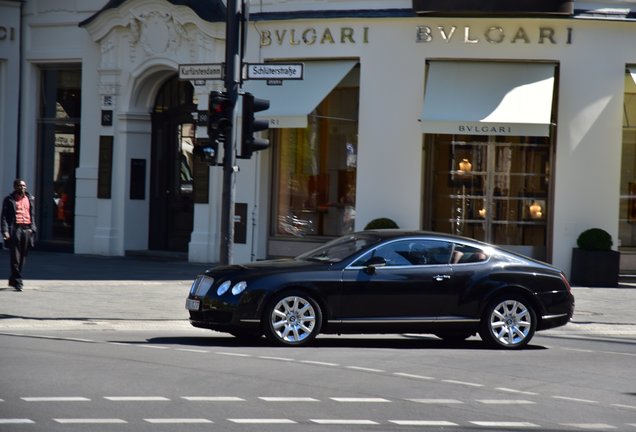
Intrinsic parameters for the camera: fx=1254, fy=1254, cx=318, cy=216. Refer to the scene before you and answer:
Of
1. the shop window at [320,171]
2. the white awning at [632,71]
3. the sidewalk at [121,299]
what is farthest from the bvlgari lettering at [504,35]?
the sidewalk at [121,299]

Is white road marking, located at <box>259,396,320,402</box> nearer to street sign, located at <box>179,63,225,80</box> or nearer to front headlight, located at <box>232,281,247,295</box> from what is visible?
front headlight, located at <box>232,281,247,295</box>

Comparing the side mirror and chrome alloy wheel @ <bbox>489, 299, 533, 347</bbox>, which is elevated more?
the side mirror

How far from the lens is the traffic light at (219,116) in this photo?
17125mm

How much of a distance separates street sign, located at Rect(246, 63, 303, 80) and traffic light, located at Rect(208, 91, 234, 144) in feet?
2.34

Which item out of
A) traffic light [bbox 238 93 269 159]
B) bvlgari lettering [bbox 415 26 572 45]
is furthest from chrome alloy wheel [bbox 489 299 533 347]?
bvlgari lettering [bbox 415 26 572 45]

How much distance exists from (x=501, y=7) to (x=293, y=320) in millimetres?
10714

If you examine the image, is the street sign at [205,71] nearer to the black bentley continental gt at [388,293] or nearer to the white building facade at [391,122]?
the black bentley continental gt at [388,293]

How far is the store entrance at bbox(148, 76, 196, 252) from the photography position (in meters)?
27.1

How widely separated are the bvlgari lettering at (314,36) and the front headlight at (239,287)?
35.4 feet

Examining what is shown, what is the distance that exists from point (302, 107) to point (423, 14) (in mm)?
2872

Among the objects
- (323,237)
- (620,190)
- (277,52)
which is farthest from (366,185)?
(620,190)

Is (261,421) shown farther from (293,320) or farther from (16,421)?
(293,320)

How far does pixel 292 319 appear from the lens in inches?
563

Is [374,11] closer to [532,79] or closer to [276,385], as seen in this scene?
[532,79]
